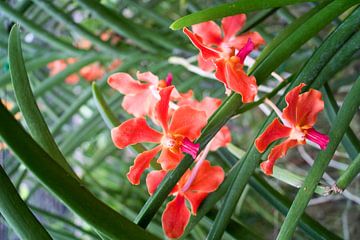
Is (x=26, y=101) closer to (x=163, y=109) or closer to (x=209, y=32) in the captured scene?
(x=163, y=109)

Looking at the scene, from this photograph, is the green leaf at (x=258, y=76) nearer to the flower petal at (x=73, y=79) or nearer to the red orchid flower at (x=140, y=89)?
the red orchid flower at (x=140, y=89)

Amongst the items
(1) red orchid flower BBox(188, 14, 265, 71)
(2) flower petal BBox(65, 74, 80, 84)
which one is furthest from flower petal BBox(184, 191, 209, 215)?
(2) flower petal BBox(65, 74, 80, 84)

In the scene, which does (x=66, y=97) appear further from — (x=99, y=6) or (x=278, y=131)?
(x=278, y=131)

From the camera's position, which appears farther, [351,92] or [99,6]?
[99,6]

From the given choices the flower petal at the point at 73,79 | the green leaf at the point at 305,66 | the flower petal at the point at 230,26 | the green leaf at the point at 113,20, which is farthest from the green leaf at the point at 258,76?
the flower petal at the point at 73,79

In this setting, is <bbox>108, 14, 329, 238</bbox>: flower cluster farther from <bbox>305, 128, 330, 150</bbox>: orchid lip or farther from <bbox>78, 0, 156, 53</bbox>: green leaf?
<bbox>78, 0, 156, 53</bbox>: green leaf

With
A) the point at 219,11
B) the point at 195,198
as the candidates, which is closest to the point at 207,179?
the point at 195,198

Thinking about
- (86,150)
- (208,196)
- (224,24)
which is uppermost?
(224,24)

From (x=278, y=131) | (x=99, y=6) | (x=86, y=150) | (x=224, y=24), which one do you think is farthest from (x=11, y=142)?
(x=86, y=150)
